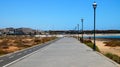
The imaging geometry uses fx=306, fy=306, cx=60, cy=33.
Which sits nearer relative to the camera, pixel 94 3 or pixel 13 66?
pixel 13 66

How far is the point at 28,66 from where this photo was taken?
1523 cm

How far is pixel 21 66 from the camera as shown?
15.3 m

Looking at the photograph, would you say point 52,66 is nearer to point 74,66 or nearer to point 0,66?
point 74,66

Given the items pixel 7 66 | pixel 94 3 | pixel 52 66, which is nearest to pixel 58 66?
pixel 52 66

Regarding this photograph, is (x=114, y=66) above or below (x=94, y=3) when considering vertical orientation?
below

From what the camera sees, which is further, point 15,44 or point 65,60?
point 15,44

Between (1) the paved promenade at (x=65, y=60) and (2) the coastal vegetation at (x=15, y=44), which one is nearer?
(1) the paved promenade at (x=65, y=60)

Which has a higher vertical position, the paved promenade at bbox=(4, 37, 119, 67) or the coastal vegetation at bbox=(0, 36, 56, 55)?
the paved promenade at bbox=(4, 37, 119, 67)

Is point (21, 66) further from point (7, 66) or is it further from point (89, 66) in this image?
point (89, 66)

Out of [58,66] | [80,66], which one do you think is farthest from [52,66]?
[80,66]

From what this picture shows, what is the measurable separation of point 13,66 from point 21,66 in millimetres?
432

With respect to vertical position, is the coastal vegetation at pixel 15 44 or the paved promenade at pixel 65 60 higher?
the paved promenade at pixel 65 60

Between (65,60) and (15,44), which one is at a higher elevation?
(65,60)

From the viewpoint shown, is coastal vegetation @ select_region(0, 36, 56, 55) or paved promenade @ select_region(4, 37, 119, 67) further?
coastal vegetation @ select_region(0, 36, 56, 55)
